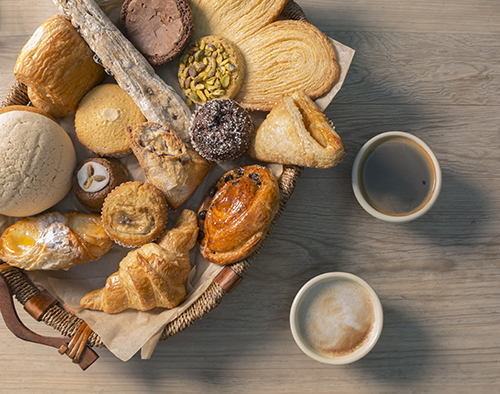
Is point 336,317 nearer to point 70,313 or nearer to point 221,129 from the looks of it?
point 221,129

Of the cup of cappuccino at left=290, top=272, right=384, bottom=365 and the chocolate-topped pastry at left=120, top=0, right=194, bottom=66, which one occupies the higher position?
the chocolate-topped pastry at left=120, top=0, right=194, bottom=66

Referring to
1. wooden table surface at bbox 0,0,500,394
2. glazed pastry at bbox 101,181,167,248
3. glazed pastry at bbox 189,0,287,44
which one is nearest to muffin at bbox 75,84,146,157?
glazed pastry at bbox 101,181,167,248

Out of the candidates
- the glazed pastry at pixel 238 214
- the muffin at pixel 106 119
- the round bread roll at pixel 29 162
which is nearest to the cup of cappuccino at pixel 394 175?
the glazed pastry at pixel 238 214

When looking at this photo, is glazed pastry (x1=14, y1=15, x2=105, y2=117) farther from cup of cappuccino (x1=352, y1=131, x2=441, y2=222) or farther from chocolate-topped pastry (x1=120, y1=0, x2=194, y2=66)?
cup of cappuccino (x1=352, y1=131, x2=441, y2=222)

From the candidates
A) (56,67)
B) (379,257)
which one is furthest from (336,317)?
(56,67)

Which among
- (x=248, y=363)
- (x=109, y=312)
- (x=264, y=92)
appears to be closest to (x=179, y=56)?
(x=264, y=92)
